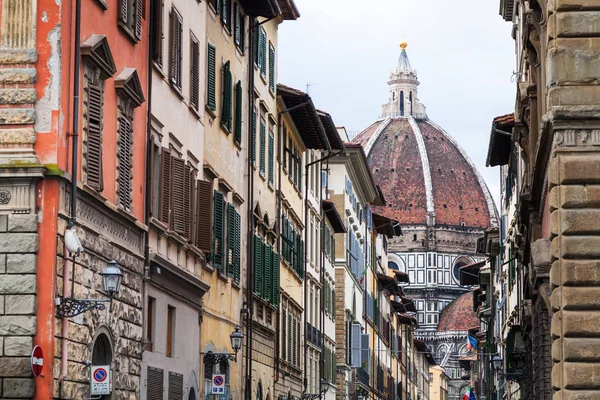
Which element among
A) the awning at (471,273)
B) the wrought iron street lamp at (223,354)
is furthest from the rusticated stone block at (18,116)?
the awning at (471,273)

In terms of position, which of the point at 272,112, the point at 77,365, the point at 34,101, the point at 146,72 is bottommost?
the point at 77,365

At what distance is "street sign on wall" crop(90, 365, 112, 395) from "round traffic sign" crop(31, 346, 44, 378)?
2.18m

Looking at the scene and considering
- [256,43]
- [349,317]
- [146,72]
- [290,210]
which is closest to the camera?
[146,72]

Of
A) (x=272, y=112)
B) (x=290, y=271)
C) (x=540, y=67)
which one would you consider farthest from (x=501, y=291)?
(x=540, y=67)

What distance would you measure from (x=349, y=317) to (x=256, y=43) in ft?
102

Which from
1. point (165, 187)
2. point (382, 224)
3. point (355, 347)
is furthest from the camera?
point (382, 224)

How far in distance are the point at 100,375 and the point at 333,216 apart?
38.5 m

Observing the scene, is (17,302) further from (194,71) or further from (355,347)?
(355,347)

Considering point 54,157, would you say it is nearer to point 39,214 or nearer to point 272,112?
point 39,214

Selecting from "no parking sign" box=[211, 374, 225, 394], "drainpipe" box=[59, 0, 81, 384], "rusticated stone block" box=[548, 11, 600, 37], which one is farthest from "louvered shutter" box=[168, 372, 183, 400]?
"rusticated stone block" box=[548, 11, 600, 37]

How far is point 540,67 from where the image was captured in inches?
1051

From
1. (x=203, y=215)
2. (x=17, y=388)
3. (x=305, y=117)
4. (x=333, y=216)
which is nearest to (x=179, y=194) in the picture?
(x=203, y=215)

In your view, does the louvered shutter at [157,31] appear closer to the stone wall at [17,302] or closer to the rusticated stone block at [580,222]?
the stone wall at [17,302]

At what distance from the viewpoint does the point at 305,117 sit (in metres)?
47.0
